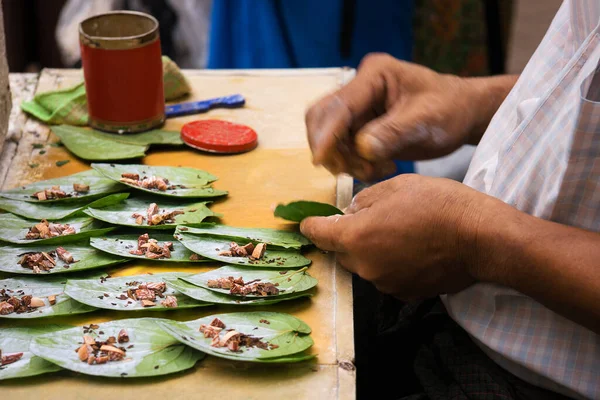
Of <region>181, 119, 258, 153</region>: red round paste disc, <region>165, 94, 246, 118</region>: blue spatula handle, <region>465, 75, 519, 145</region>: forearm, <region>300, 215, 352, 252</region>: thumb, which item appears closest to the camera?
<region>300, 215, 352, 252</region>: thumb

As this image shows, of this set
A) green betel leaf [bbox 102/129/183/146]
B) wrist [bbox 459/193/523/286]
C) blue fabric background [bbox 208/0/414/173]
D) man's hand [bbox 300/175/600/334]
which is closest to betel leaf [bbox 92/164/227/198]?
green betel leaf [bbox 102/129/183/146]

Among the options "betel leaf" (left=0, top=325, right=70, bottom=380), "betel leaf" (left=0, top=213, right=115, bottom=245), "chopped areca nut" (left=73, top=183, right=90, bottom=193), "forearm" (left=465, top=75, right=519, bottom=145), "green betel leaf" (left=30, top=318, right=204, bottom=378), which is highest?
"forearm" (left=465, top=75, right=519, bottom=145)

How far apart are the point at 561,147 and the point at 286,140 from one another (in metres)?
0.65

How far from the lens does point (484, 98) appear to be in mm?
1316

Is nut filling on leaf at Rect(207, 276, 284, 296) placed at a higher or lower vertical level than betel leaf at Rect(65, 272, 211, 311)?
higher

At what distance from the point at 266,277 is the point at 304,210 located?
152 millimetres

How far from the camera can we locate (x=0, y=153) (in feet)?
4.52

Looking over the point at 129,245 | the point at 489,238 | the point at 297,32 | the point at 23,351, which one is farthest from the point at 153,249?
the point at 297,32

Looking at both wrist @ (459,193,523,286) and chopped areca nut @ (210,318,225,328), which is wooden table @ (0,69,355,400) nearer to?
chopped areca nut @ (210,318,225,328)

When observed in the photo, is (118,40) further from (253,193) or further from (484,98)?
(484,98)

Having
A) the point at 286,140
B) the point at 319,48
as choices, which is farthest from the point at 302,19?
the point at 286,140

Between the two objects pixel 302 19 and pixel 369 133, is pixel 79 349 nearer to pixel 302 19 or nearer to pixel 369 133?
pixel 369 133

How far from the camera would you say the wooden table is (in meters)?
0.88

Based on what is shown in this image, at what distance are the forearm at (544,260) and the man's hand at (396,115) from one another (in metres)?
0.30
